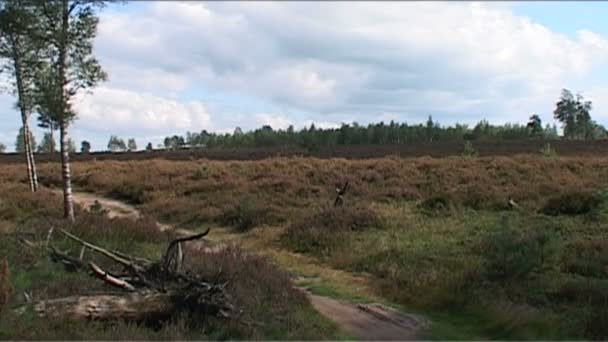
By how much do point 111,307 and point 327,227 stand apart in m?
10.8

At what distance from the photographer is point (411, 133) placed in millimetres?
91875

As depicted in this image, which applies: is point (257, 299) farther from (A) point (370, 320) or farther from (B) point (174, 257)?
(A) point (370, 320)

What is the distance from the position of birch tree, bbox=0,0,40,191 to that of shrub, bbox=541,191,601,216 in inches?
617

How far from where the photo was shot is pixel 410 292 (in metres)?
12.0

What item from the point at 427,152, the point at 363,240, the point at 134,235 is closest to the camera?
the point at 134,235

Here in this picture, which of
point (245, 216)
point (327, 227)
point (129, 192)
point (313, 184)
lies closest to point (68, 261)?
point (327, 227)

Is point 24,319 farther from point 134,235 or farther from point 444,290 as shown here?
point 134,235

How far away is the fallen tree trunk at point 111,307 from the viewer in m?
8.03

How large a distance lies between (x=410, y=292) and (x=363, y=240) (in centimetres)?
559

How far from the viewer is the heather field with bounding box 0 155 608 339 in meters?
9.73

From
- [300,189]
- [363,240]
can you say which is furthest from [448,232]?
[300,189]

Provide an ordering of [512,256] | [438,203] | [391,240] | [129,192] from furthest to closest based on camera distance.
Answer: [129,192] → [438,203] → [391,240] → [512,256]

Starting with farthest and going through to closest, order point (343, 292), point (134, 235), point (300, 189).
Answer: point (300, 189)
point (134, 235)
point (343, 292)

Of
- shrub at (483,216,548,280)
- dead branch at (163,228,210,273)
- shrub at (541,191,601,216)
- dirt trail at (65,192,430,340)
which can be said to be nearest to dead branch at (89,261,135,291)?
dead branch at (163,228,210,273)
